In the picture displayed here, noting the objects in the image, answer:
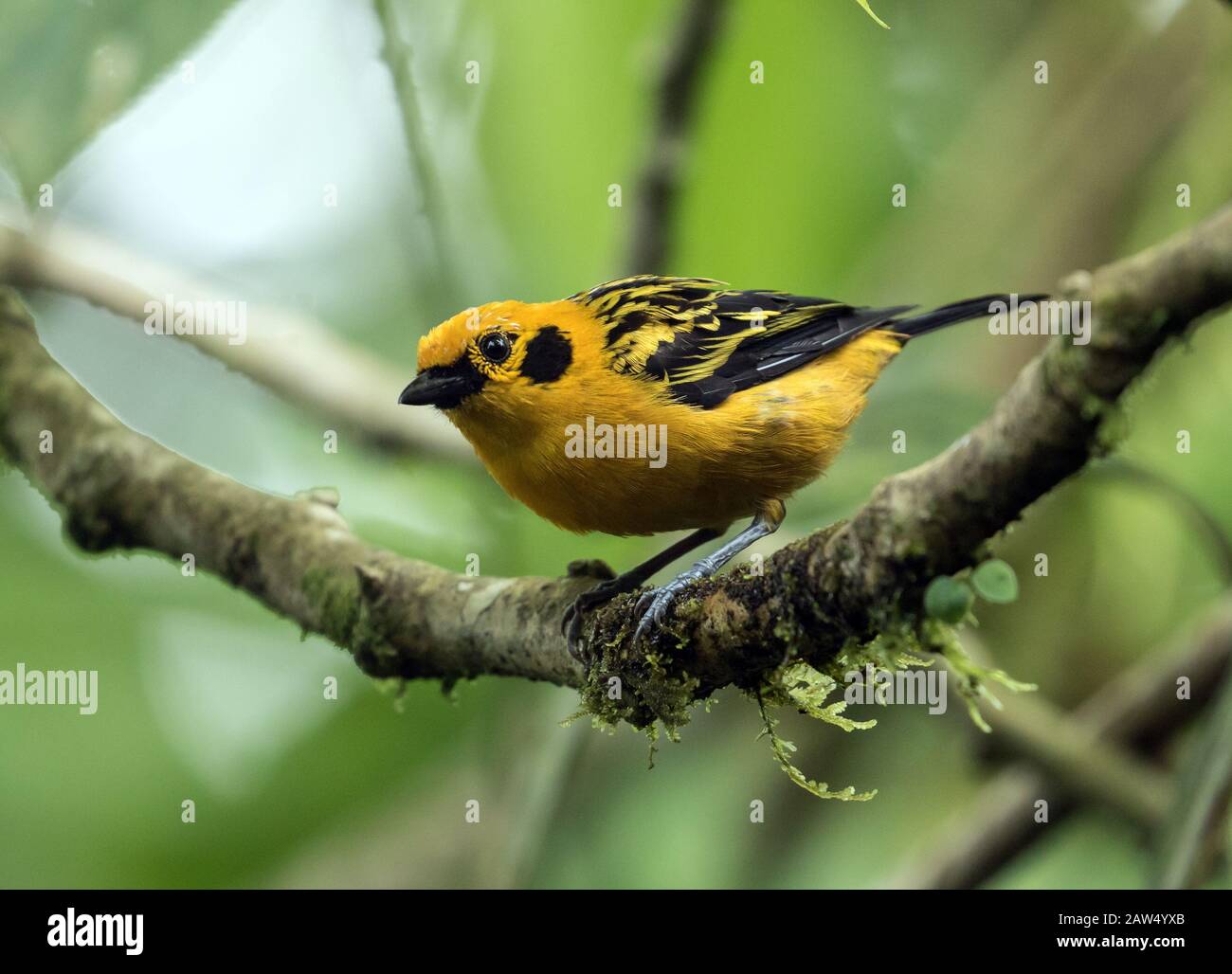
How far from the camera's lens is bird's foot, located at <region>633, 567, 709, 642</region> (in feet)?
8.63

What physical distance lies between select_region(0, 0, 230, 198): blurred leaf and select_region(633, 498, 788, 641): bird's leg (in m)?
1.55

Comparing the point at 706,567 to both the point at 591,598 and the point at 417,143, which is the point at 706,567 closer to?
the point at 591,598

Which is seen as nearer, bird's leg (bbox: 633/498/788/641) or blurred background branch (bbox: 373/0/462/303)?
bird's leg (bbox: 633/498/788/641)

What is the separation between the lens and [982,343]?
19.2 feet

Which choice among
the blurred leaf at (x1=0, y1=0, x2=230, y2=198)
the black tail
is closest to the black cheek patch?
the black tail

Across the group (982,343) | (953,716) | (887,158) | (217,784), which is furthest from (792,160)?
(217,784)

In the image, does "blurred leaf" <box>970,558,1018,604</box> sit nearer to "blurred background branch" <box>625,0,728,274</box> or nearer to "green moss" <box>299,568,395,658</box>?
"green moss" <box>299,568,395,658</box>

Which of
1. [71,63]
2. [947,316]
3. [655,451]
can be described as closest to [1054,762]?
[947,316]

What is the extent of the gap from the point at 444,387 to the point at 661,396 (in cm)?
71

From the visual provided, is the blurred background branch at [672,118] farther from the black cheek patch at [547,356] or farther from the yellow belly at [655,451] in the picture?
the yellow belly at [655,451]
